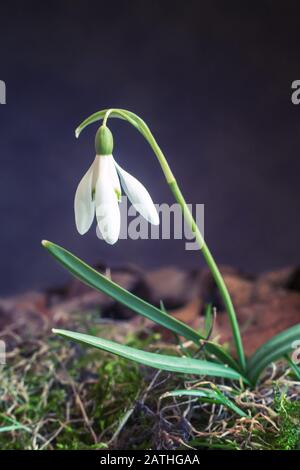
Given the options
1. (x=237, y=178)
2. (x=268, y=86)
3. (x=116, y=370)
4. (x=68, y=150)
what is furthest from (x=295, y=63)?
(x=116, y=370)

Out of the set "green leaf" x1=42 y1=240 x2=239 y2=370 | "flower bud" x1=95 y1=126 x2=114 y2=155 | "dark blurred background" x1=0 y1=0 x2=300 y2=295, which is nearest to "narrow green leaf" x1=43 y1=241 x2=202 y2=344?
"green leaf" x1=42 y1=240 x2=239 y2=370

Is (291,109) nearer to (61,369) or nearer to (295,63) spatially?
(295,63)

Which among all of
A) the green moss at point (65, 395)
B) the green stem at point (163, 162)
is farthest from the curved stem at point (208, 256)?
the green moss at point (65, 395)

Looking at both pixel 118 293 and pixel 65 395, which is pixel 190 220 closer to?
pixel 118 293

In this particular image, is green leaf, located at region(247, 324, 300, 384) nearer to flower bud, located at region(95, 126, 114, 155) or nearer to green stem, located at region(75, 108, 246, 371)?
green stem, located at region(75, 108, 246, 371)

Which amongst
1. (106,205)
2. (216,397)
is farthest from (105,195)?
(216,397)

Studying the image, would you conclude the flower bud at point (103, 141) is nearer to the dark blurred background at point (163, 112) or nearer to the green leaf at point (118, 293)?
the green leaf at point (118, 293)
